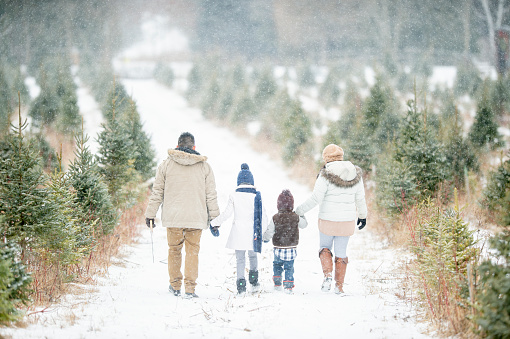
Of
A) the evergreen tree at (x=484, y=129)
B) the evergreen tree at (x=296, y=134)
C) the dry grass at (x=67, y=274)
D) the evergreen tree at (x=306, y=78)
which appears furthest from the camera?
the evergreen tree at (x=306, y=78)

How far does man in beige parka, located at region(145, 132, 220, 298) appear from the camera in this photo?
17.1ft

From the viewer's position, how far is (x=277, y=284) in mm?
5566

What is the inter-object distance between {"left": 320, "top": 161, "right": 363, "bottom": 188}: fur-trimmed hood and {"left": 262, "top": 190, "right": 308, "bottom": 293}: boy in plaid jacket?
576mm

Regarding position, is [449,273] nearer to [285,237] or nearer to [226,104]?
[285,237]

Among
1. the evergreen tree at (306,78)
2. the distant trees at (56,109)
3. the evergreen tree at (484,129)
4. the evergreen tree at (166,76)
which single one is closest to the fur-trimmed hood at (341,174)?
the evergreen tree at (484,129)

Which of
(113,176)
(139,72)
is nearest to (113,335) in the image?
(113,176)

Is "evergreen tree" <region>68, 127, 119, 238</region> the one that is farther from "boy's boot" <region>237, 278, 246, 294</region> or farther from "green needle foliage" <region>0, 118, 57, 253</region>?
"boy's boot" <region>237, 278, 246, 294</region>

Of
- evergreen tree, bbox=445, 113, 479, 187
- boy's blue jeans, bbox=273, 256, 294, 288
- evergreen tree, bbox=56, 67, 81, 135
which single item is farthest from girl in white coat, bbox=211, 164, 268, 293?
evergreen tree, bbox=56, 67, 81, 135

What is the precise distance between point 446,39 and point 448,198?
3786cm

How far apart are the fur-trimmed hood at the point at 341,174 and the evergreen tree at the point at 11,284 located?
349cm

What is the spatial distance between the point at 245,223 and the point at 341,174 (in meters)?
1.37

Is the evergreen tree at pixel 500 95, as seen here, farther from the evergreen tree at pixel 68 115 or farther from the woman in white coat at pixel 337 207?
the evergreen tree at pixel 68 115

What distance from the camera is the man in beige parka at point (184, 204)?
205 inches

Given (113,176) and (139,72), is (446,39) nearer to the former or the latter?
(139,72)
